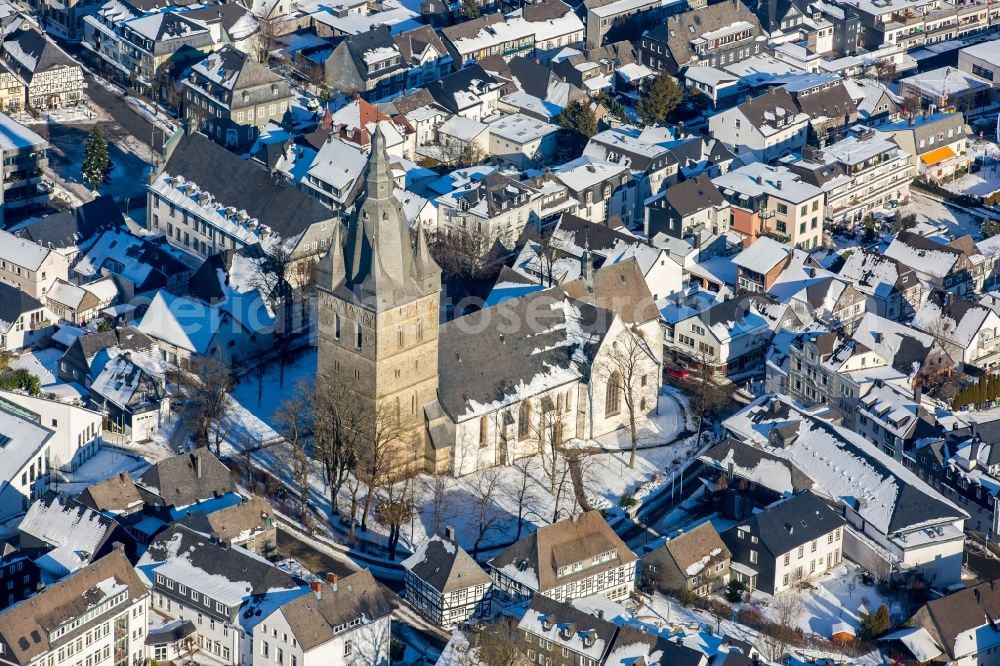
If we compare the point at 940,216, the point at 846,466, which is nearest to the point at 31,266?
the point at 846,466

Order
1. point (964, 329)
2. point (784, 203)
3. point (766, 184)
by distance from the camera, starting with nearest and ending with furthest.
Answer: point (964, 329)
point (784, 203)
point (766, 184)

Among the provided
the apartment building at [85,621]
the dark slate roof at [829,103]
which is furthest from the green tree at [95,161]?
the apartment building at [85,621]

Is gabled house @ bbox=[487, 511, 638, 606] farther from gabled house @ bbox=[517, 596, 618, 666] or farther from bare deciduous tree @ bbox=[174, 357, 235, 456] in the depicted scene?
bare deciduous tree @ bbox=[174, 357, 235, 456]

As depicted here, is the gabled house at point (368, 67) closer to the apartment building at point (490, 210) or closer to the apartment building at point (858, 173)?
the apartment building at point (490, 210)

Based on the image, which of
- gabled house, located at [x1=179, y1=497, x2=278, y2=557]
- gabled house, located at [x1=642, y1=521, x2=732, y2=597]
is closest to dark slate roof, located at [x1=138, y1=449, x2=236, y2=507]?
gabled house, located at [x1=179, y1=497, x2=278, y2=557]

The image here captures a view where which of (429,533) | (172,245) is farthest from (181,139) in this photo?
(429,533)

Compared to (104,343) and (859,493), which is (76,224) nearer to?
(104,343)
